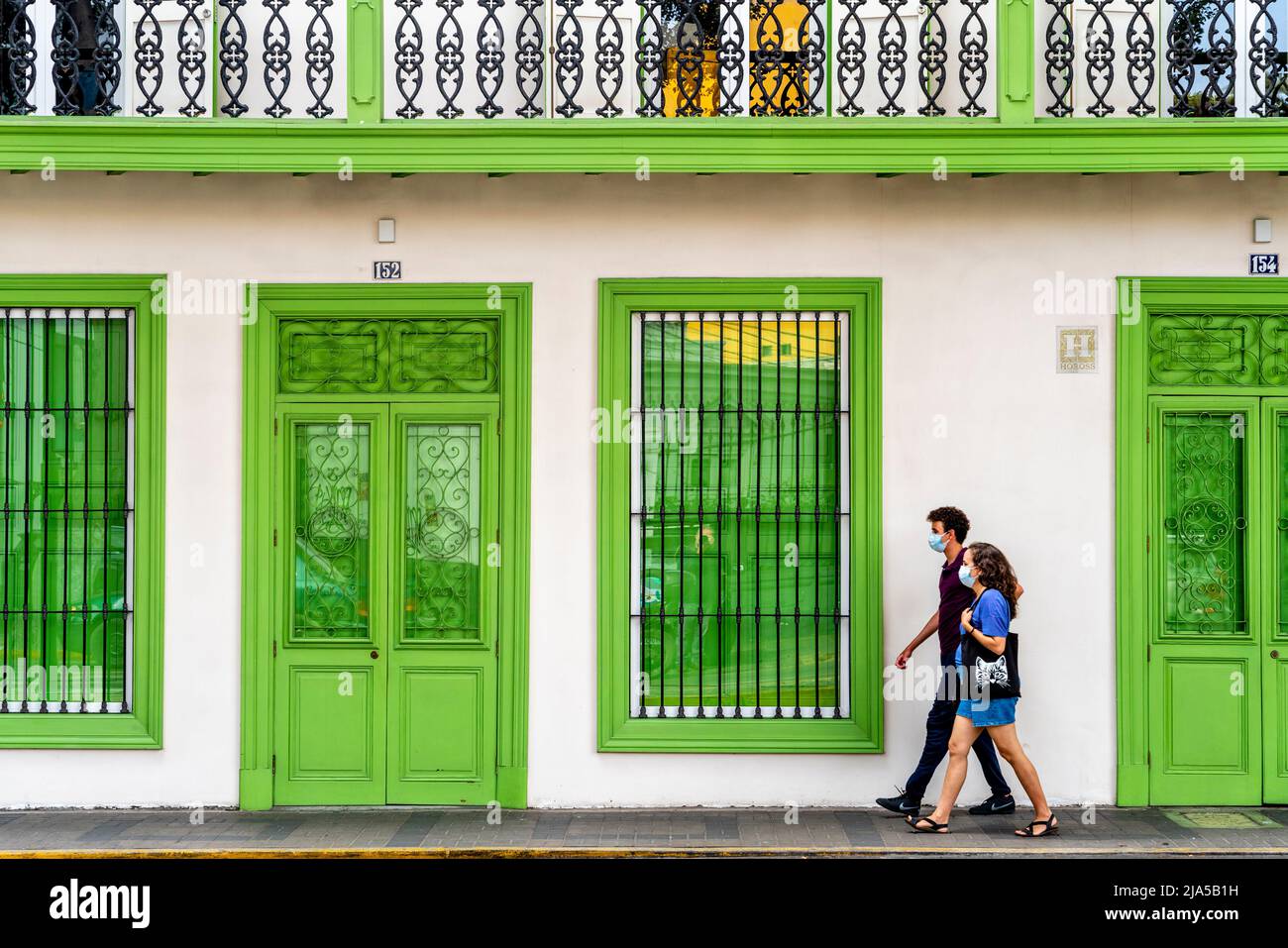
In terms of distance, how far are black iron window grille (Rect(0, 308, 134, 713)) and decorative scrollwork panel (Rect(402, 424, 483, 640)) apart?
1.95m

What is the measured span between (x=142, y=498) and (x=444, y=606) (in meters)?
2.17

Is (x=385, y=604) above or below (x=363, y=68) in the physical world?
below

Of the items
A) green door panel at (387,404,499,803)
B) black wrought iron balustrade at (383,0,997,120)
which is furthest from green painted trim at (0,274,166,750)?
black wrought iron balustrade at (383,0,997,120)

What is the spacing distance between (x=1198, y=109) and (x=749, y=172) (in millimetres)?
3039

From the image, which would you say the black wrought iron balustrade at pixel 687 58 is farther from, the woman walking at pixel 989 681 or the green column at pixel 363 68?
the woman walking at pixel 989 681

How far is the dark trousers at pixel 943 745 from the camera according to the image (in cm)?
812

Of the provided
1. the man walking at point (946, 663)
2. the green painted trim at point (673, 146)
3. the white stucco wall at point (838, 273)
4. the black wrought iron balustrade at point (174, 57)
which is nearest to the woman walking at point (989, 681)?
the man walking at point (946, 663)

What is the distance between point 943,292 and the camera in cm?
866

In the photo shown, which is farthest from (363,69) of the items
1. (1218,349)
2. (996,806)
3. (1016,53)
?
(996,806)

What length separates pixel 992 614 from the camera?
7684 millimetres

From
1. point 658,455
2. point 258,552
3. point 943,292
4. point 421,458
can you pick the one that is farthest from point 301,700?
point 943,292

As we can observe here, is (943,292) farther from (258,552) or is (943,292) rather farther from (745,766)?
(258,552)

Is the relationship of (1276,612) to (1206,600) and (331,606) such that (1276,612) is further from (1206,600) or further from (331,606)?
(331,606)

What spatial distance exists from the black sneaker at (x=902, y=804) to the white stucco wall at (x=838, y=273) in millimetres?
239
